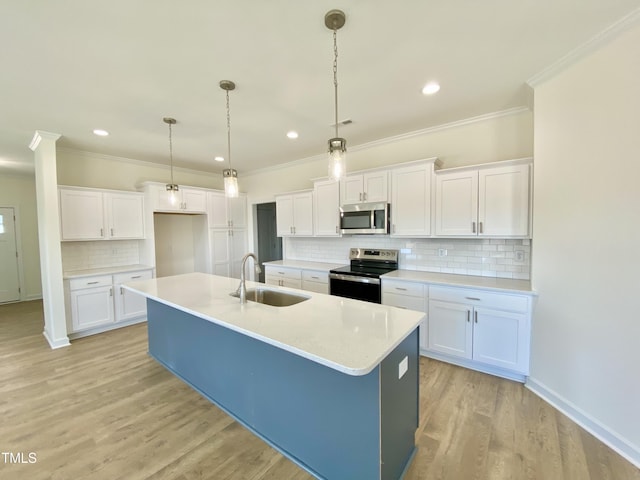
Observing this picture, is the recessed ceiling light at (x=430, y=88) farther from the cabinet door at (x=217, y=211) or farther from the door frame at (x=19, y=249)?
the door frame at (x=19, y=249)

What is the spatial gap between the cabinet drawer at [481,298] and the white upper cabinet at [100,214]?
14.9 ft

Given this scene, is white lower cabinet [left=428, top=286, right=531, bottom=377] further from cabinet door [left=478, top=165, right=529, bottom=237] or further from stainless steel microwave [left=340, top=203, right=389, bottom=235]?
stainless steel microwave [left=340, top=203, right=389, bottom=235]

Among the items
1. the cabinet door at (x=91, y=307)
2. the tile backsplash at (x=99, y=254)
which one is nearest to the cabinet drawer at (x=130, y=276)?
the cabinet door at (x=91, y=307)

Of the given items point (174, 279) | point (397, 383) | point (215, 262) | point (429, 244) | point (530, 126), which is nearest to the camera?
point (397, 383)

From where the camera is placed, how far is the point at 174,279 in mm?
3016

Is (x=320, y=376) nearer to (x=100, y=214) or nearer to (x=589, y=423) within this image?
(x=589, y=423)

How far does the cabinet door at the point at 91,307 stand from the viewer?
3.63 m

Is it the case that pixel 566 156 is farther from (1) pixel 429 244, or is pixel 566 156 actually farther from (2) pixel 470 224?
(1) pixel 429 244

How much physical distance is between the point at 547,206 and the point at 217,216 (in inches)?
194

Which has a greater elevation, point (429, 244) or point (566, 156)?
point (566, 156)

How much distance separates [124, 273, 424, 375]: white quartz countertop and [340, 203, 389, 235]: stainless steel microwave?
5.25 ft

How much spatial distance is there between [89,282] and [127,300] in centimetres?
56

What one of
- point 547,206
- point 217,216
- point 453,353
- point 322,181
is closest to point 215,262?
point 217,216

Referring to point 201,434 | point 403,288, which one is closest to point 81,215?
point 201,434
